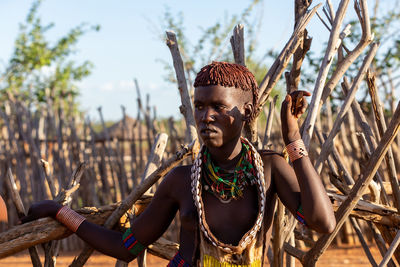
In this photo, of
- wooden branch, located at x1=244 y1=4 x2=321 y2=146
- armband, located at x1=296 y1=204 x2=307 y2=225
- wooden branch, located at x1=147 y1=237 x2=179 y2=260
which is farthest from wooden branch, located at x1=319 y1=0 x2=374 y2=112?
wooden branch, located at x1=147 y1=237 x2=179 y2=260

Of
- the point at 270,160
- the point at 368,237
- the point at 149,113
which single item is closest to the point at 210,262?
the point at 270,160

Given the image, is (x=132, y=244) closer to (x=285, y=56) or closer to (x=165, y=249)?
(x=165, y=249)

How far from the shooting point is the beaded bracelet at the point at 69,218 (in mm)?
2105

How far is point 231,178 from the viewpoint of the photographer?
5.94 feet

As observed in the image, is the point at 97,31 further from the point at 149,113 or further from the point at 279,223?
the point at 279,223

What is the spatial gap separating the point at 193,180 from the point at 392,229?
1.06 m

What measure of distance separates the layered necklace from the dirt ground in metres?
4.24

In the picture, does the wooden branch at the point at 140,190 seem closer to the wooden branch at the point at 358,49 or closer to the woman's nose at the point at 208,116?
the woman's nose at the point at 208,116

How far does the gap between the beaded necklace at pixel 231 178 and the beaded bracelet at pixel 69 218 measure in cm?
62

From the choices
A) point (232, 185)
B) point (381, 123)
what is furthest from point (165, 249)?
point (381, 123)

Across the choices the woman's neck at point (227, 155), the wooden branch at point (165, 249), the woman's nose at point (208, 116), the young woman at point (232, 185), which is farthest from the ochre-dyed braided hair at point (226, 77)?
the wooden branch at point (165, 249)

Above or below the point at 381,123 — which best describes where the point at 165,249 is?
below

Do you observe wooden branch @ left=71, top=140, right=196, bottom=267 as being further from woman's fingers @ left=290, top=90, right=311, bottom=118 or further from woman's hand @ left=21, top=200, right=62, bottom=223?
woman's fingers @ left=290, top=90, right=311, bottom=118

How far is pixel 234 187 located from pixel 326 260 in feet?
15.2
